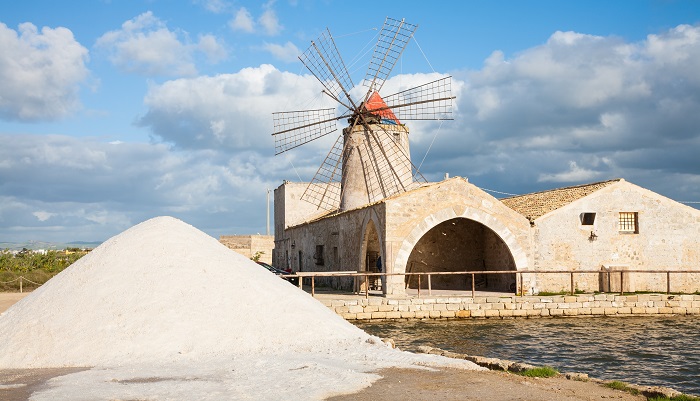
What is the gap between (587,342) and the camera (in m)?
13.0

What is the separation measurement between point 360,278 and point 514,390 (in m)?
13.0

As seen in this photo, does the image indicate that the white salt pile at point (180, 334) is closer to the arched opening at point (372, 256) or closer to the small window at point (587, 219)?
the arched opening at point (372, 256)

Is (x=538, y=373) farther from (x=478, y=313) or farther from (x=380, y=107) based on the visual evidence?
(x=380, y=107)

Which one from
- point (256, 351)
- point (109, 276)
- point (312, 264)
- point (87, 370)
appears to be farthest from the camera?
point (312, 264)

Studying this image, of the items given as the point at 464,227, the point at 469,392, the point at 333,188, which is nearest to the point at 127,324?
the point at 469,392

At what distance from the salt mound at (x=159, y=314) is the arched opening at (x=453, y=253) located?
11.5 meters

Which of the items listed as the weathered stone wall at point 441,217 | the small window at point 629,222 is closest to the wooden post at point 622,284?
the small window at point 629,222

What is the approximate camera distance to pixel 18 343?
28.2 feet

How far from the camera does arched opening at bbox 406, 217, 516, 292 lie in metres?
21.9

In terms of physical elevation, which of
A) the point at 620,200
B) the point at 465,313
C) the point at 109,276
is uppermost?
the point at 620,200

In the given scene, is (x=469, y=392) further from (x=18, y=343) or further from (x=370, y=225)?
(x=370, y=225)

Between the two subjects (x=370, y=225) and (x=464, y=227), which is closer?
(x=370, y=225)

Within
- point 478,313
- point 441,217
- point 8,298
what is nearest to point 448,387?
point 478,313

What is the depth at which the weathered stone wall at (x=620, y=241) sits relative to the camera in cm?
1967
